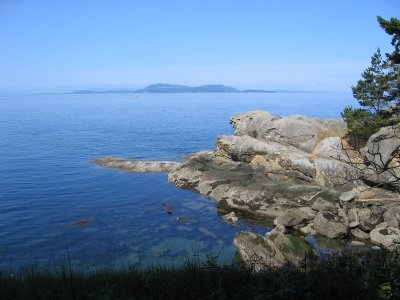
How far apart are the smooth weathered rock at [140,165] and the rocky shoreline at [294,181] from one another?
14 cm

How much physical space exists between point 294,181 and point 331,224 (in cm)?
1079

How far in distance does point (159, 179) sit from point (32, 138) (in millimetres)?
43008

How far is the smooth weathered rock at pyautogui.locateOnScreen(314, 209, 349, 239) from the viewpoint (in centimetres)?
2630

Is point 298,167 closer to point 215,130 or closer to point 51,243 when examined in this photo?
point 51,243

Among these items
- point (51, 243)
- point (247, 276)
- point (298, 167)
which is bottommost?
point (51, 243)

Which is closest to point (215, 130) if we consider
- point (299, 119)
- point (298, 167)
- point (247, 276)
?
point (299, 119)

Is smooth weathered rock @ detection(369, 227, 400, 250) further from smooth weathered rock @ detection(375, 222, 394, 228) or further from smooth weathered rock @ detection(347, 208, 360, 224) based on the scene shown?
smooth weathered rock @ detection(347, 208, 360, 224)

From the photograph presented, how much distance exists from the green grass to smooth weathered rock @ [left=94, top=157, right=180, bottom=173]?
37.2 metres

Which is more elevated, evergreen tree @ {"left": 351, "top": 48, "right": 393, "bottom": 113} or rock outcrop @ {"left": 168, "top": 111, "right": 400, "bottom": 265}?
evergreen tree @ {"left": 351, "top": 48, "right": 393, "bottom": 113}

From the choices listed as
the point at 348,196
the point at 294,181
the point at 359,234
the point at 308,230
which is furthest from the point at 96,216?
the point at 348,196

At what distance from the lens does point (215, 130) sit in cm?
9250

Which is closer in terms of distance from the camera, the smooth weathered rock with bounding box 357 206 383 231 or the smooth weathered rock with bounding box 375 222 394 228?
the smooth weathered rock with bounding box 375 222 394 228

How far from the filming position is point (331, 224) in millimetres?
26453

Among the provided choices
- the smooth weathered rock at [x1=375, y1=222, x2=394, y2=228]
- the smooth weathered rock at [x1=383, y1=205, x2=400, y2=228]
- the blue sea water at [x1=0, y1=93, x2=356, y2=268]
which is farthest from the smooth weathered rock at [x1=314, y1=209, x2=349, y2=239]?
the blue sea water at [x1=0, y1=93, x2=356, y2=268]
